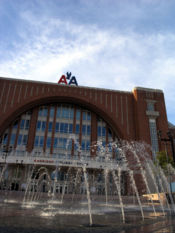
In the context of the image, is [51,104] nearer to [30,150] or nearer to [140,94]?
→ [30,150]

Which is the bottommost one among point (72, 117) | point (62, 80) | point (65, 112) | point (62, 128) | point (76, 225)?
point (76, 225)

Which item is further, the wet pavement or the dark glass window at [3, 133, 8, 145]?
the dark glass window at [3, 133, 8, 145]

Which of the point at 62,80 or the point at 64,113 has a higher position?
the point at 62,80

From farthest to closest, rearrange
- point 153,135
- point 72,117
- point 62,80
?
point 62,80, point 72,117, point 153,135

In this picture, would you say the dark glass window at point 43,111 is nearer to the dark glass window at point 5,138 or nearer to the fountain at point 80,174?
the dark glass window at point 5,138

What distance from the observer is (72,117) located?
3656cm

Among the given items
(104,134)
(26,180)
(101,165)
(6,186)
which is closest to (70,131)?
(104,134)

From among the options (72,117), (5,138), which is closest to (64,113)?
(72,117)

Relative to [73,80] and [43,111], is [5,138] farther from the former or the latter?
[73,80]

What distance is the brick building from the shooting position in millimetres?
33125

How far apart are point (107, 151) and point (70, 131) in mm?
7898

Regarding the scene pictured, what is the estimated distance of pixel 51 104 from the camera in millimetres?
37188

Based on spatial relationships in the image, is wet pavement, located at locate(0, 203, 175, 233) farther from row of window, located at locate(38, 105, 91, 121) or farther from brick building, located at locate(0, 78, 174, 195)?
row of window, located at locate(38, 105, 91, 121)

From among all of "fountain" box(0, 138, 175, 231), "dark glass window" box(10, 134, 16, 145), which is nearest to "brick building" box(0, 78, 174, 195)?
"dark glass window" box(10, 134, 16, 145)
